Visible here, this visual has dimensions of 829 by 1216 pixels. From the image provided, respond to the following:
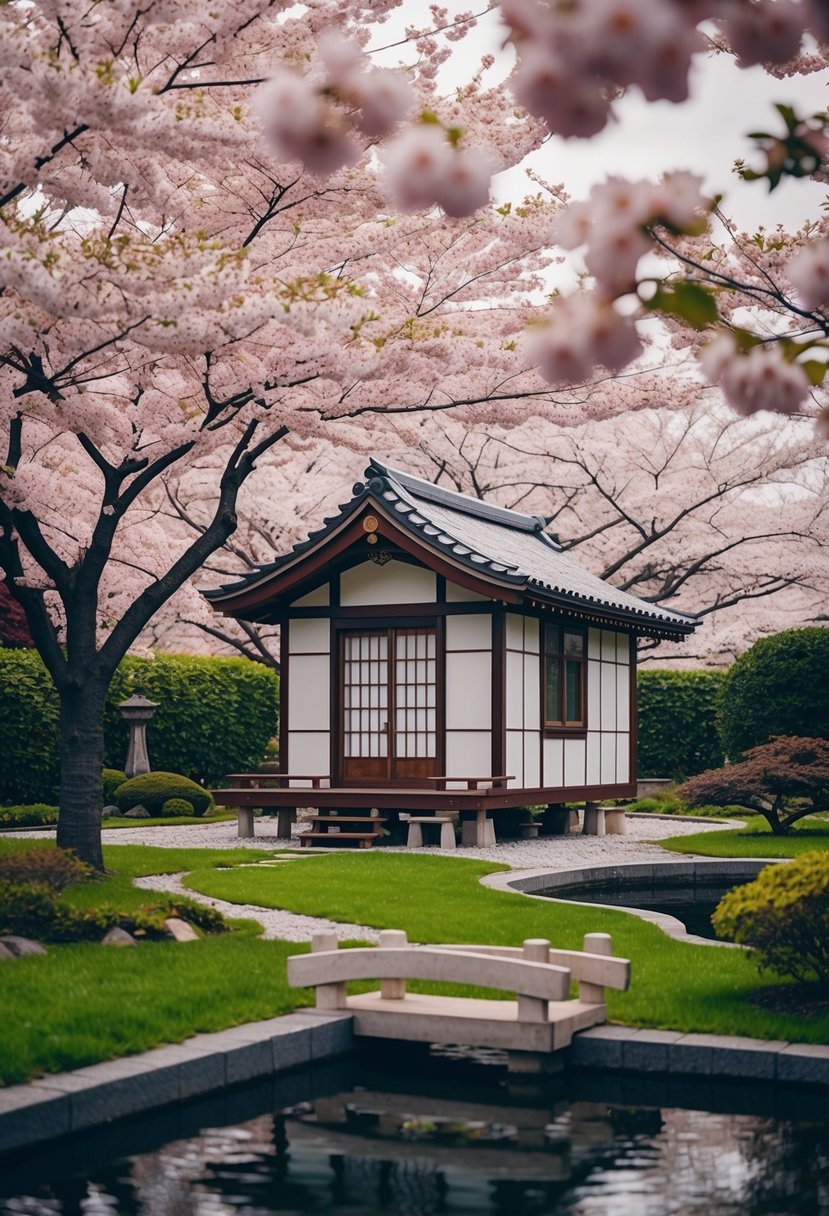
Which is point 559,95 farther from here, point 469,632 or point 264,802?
point 264,802

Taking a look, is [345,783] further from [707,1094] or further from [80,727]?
[707,1094]

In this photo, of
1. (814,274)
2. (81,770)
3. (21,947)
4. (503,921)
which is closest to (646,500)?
(81,770)

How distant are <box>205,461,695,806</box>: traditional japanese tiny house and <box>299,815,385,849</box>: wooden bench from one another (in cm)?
79

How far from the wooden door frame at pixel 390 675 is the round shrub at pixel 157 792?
4499 millimetres

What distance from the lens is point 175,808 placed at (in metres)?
23.1

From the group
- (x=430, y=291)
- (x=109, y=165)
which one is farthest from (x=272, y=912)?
(x=430, y=291)

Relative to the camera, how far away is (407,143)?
3750 mm

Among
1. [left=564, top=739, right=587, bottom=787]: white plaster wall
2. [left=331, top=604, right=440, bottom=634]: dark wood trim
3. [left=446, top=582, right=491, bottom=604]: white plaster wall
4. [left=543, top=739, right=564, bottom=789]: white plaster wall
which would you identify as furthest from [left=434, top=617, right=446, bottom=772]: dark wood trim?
[left=564, top=739, right=587, bottom=787]: white plaster wall

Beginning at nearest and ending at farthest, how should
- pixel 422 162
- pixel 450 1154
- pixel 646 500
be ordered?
1. pixel 422 162
2. pixel 450 1154
3. pixel 646 500

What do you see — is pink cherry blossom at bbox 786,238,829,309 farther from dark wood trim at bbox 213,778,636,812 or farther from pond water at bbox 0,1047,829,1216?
dark wood trim at bbox 213,778,636,812

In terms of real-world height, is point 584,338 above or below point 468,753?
above

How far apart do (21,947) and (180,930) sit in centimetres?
117

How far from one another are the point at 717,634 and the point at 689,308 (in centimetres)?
3077

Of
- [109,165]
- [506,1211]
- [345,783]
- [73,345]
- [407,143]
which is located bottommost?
[506,1211]
